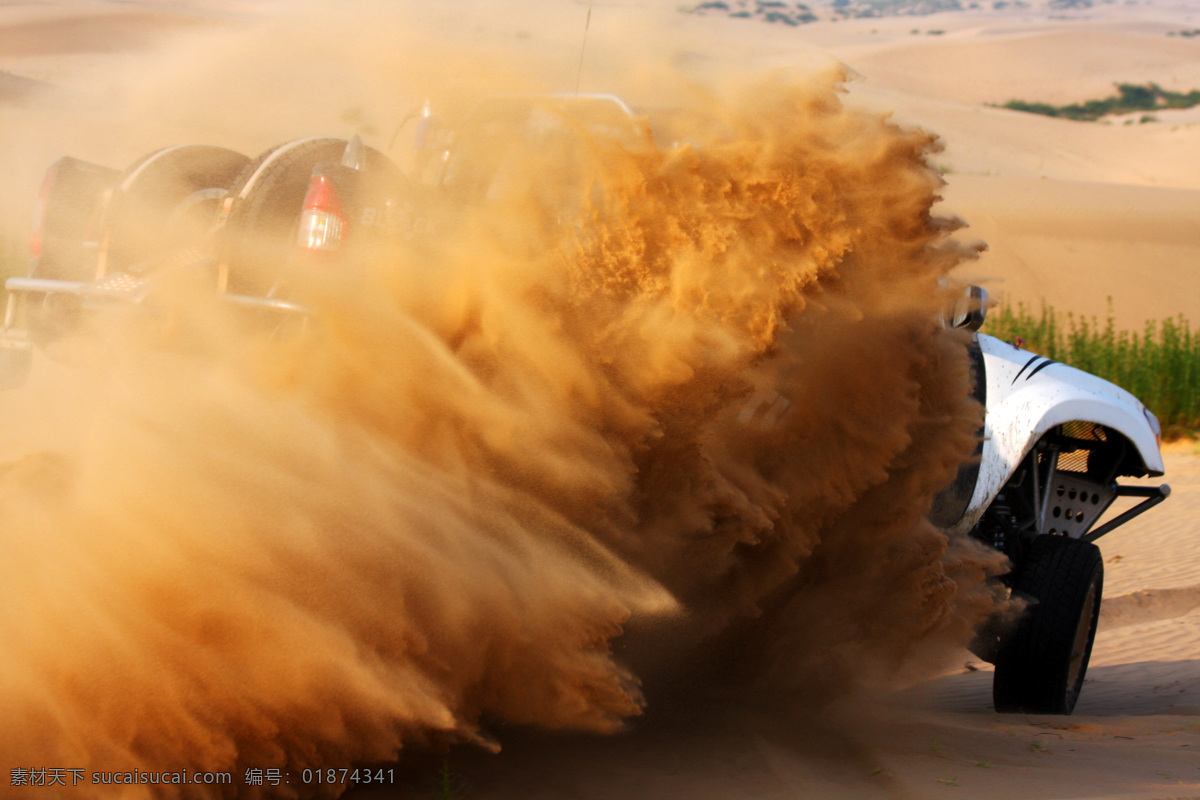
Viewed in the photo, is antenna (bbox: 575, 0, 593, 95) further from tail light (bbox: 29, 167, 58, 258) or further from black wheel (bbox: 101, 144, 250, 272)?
tail light (bbox: 29, 167, 58, 258)

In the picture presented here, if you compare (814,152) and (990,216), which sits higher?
(990,216)

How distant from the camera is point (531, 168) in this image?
3160 mm

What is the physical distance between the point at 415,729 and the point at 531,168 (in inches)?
62.2

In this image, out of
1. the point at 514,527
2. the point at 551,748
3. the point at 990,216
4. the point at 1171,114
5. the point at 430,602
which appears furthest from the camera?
the point at 1171,114

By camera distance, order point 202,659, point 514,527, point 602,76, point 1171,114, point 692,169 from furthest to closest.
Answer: point 1171,114
point 602,76
point 692,169
point 514,527
point 202,659

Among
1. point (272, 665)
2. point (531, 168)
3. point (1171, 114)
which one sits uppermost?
point (1171, 114)

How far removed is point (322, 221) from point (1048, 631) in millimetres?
3518

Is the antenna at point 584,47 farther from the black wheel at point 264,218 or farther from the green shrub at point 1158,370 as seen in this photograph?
the green shrub at point 1158,370

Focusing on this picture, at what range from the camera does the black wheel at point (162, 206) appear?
4617 millimetres

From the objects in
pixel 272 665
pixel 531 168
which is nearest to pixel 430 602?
pixel 272 665

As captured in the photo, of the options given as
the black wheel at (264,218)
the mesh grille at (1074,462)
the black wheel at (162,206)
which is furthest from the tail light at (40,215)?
the mesh grille at (1074,462)

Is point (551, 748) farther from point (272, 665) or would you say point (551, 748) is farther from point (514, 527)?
point (272, 665)

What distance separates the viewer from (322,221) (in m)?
3.33

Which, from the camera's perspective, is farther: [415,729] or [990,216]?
[990,216]
